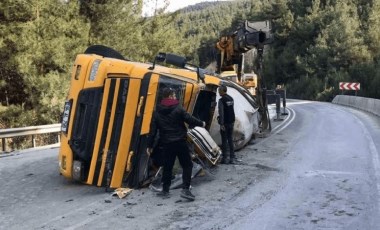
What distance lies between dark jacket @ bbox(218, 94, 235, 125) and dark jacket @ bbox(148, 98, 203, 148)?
8.86 feet

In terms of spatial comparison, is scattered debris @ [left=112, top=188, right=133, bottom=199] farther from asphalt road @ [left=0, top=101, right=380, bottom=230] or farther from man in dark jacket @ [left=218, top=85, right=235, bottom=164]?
man in dark jacket @ [left=218, top=85, right=235, bottom=164]

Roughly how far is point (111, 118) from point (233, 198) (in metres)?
2.31

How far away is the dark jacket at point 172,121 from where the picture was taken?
21.9 ft

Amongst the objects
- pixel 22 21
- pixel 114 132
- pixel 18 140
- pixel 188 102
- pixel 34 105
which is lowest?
pixel 18 140

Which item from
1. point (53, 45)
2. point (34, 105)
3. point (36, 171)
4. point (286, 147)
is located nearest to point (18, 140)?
point (34, 105)

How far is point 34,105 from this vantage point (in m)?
18.7

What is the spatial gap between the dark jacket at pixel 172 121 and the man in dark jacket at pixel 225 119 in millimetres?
2715

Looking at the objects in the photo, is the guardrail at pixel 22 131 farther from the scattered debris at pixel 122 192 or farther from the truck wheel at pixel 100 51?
the scattered debris at pixel 122 192

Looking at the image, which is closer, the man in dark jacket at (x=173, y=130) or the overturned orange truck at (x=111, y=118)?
the man in dark jacket at (x=173, y=130)

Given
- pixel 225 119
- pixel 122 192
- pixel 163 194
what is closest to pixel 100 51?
pixel 225 119

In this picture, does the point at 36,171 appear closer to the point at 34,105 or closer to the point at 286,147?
the point at 286,147

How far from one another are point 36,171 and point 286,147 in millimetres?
5983

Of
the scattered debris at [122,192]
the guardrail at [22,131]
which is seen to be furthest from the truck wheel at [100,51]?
the guardrail at [22,131]

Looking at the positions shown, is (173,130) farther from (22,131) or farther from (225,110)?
(22,131)
